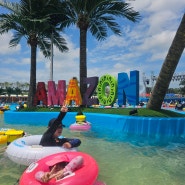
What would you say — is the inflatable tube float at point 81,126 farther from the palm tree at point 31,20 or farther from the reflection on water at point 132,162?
the palm tree at point 31,20

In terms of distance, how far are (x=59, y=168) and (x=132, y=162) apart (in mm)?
2917

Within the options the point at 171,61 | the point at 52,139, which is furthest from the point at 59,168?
the point at 171,61

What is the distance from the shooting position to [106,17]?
18.4 metres

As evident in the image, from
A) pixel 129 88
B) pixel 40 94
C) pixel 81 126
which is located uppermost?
pixel 129 88

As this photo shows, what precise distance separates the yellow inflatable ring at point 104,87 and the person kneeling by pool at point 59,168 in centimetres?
1320

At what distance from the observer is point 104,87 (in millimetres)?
18438

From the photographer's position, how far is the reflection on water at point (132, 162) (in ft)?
17.5

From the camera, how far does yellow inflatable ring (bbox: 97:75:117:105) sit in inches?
683

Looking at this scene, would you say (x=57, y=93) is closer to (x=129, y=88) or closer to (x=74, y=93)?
(x=74, y=93)

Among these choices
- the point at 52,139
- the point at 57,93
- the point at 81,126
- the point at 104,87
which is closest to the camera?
the point at 52,139

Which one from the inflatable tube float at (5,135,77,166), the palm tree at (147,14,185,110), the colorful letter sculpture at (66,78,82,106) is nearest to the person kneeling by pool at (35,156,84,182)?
the inflatable tube float at (5,135,77,166)

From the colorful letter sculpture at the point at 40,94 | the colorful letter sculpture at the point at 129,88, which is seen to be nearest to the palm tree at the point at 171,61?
the colorful letter sculpture at the point at 129,88

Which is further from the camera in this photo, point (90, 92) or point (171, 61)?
point (90, 92)

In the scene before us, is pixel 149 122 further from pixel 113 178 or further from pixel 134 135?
pixel 113 178
